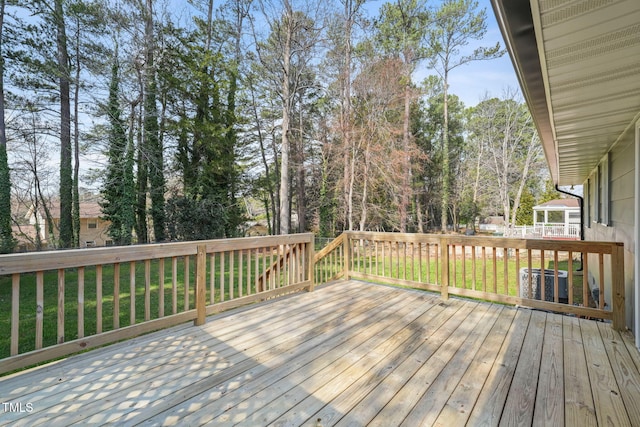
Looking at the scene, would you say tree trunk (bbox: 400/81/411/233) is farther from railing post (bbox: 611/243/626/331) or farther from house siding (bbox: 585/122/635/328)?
railing post (bbox: 611/243/626/331)

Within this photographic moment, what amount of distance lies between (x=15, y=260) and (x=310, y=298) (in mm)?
2895

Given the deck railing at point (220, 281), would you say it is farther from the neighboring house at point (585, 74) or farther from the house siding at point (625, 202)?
the neighboring house at point (585, 74)

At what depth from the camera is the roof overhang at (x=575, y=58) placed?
118 centimetres

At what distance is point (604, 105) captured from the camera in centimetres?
221

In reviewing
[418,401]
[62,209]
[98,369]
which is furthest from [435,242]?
[62,209]

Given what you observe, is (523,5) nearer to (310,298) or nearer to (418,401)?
(418,401)

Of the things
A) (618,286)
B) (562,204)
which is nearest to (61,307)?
(618,286)

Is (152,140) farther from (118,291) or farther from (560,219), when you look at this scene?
(560,219)

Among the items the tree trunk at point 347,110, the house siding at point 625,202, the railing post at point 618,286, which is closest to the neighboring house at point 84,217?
the tree trunk at point 347,110

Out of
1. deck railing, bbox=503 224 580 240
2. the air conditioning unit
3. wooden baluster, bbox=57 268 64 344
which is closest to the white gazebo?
deck railing, bbox=503 224 580 240

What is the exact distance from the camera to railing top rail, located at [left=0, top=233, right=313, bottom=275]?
2.02 meters

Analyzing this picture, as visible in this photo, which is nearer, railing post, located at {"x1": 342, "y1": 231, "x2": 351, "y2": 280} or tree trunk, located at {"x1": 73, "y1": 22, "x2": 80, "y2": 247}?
railing post, located at {"x1": 342, "y1": 231, "x2": 351, "y2": 280}

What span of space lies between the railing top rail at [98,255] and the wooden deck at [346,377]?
29.1 inches

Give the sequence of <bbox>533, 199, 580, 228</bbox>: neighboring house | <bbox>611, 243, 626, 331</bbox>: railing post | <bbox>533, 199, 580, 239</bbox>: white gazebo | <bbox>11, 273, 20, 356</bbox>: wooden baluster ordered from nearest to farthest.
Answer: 1. <bbox>11, 273, 20, 356</bbox>: wooden baluster
2. <bbox>611, 243, 626, 331</bbox>: railing post
3. <bbox>533, 199, 580, 239</bbox>: white gazebo
4. <bbox>533, 199, 580, 228</bbox>: neighboring house
